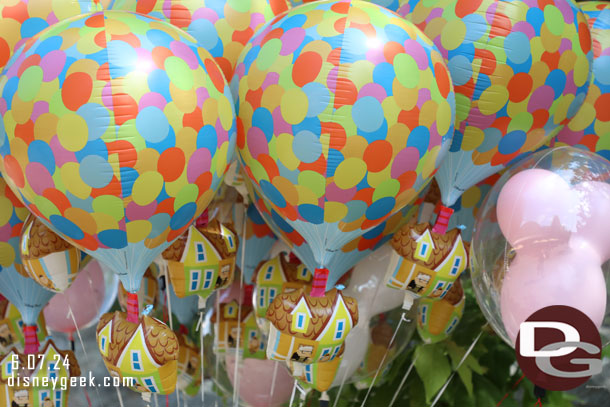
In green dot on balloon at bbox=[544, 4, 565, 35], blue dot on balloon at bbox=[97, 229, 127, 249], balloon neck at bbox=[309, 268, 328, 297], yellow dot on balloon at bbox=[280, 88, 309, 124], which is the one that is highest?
green dot on balloon at bbox=[544, 4, 565, 35]

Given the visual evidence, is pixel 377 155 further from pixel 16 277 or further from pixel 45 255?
pixel 16 277

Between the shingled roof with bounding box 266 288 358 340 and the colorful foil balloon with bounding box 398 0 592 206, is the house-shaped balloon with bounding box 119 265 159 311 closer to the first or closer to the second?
the shingled roof with bounding box 266 288 358 340

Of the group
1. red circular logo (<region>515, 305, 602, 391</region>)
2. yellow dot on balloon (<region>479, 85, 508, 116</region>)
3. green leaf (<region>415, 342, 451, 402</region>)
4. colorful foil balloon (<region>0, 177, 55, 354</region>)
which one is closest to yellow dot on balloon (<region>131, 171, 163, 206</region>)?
colorful foil balloon (<region>0, 177, 55, 354</region>)

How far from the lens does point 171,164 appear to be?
1194 mm

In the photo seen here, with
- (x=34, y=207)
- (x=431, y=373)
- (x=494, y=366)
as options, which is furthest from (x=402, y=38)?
(x=494, y=366)

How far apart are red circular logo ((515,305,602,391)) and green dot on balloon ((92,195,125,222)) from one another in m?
0.91

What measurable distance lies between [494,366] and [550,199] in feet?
3.45

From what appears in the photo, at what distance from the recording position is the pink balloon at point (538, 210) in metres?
1.39

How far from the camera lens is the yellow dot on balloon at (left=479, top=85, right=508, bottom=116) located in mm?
1436

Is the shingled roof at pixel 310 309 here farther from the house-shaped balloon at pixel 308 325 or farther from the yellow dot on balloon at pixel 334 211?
the yellow dot on balloon at pixel 334 211

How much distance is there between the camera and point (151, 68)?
1188mm

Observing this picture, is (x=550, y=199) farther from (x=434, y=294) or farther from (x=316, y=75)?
(x=316, y=75)

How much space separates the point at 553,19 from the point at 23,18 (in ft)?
3.95

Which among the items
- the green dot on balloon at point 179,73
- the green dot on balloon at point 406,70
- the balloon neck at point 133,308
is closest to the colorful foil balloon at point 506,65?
the green dot on balloon at point 406,70
